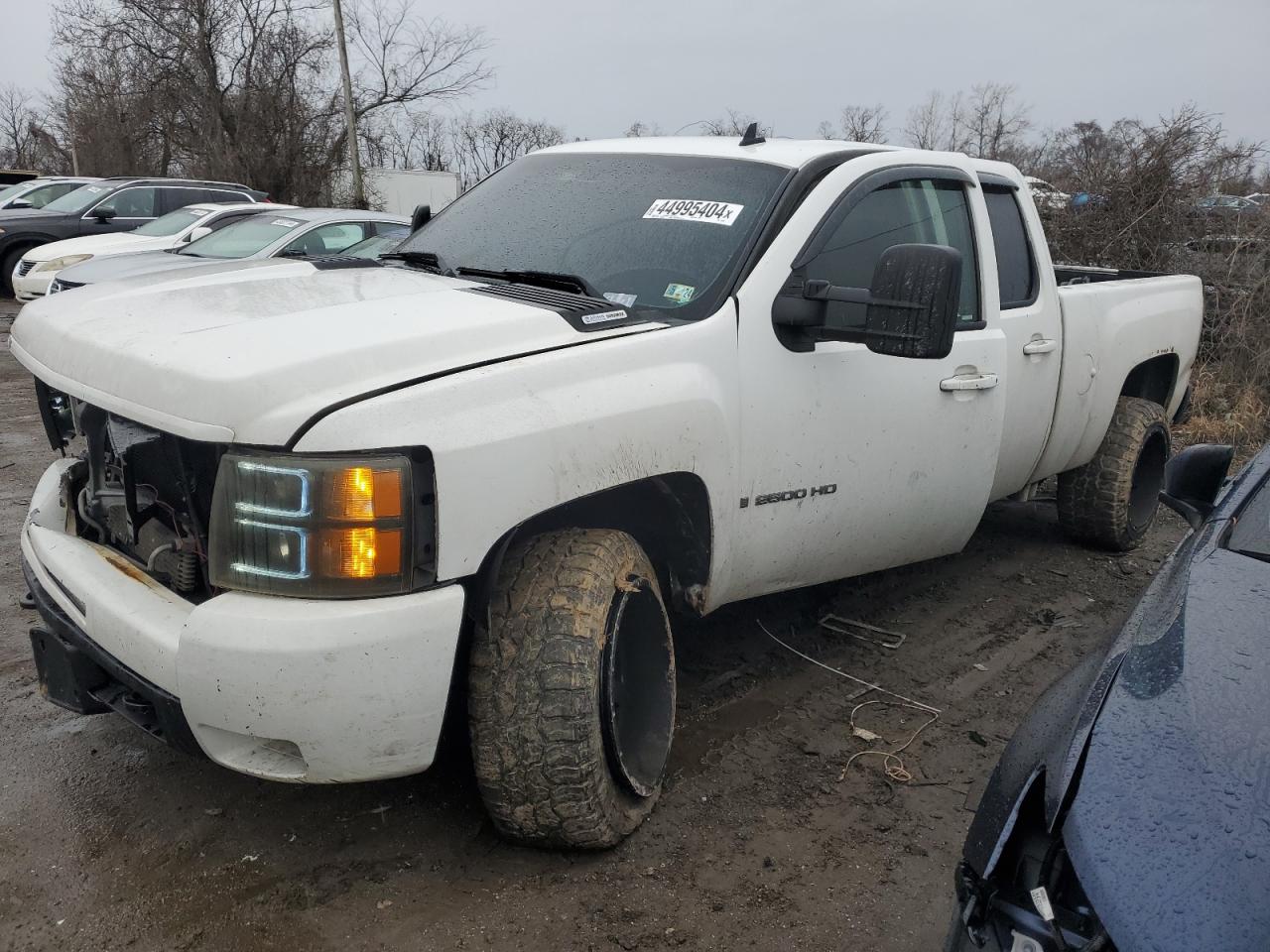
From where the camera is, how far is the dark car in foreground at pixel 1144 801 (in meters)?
1.40

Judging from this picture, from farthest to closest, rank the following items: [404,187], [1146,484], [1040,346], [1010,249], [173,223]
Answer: [404,187] < [173,223] < [1146,484] < [1010,249] < [1040,346]

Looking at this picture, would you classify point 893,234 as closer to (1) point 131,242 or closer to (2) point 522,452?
(2) point 522,452

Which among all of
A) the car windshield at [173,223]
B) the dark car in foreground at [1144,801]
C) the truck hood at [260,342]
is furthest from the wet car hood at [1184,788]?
the car windshield at [173,223]

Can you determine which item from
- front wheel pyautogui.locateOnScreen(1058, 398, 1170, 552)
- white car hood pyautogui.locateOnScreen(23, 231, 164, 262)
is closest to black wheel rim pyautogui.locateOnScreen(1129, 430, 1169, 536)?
front wheel pyautogui.locateOnScreen(1058, 398, 1170, 552)

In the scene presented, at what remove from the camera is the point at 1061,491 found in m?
5.29

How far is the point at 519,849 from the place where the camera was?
2699 mm

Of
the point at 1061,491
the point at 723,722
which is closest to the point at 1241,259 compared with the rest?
the point at 1061,491

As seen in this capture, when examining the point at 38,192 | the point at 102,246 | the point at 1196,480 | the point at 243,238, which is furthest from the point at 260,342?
the point at 38,192

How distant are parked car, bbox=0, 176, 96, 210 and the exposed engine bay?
48.3 feet

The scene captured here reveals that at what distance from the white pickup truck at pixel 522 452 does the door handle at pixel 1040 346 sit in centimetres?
2

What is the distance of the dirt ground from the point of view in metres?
2.41

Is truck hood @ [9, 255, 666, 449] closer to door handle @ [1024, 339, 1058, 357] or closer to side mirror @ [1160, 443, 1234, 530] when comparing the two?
side mirror @ [1160, 443, 1234, 530]

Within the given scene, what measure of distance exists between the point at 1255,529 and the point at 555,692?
158 cm

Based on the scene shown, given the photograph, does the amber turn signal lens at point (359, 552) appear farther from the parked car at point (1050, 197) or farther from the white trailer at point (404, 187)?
the white trailer at point (404, 187)
